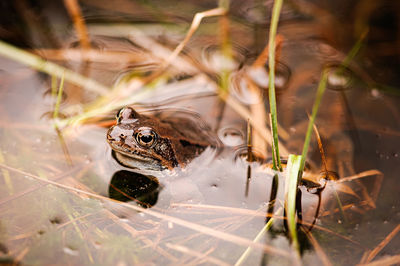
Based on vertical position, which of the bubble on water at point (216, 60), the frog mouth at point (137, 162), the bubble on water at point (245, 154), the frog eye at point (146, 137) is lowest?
the frog mouth at point (137, 162)

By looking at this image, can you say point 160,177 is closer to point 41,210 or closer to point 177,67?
point 41,210

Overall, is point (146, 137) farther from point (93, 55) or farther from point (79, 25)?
point (79, 25)

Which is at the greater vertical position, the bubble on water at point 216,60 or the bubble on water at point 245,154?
the bubble on water at point 216,60

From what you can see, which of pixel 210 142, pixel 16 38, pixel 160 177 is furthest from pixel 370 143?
pixel 16 38

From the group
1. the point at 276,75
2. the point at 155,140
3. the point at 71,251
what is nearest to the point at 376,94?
the point at 276,75

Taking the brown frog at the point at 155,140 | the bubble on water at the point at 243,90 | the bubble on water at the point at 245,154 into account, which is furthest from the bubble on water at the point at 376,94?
the brown frog at the point at 155,140

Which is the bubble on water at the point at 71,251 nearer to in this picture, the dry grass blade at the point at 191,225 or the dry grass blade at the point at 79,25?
the dry grass blade at the point at 191,225
